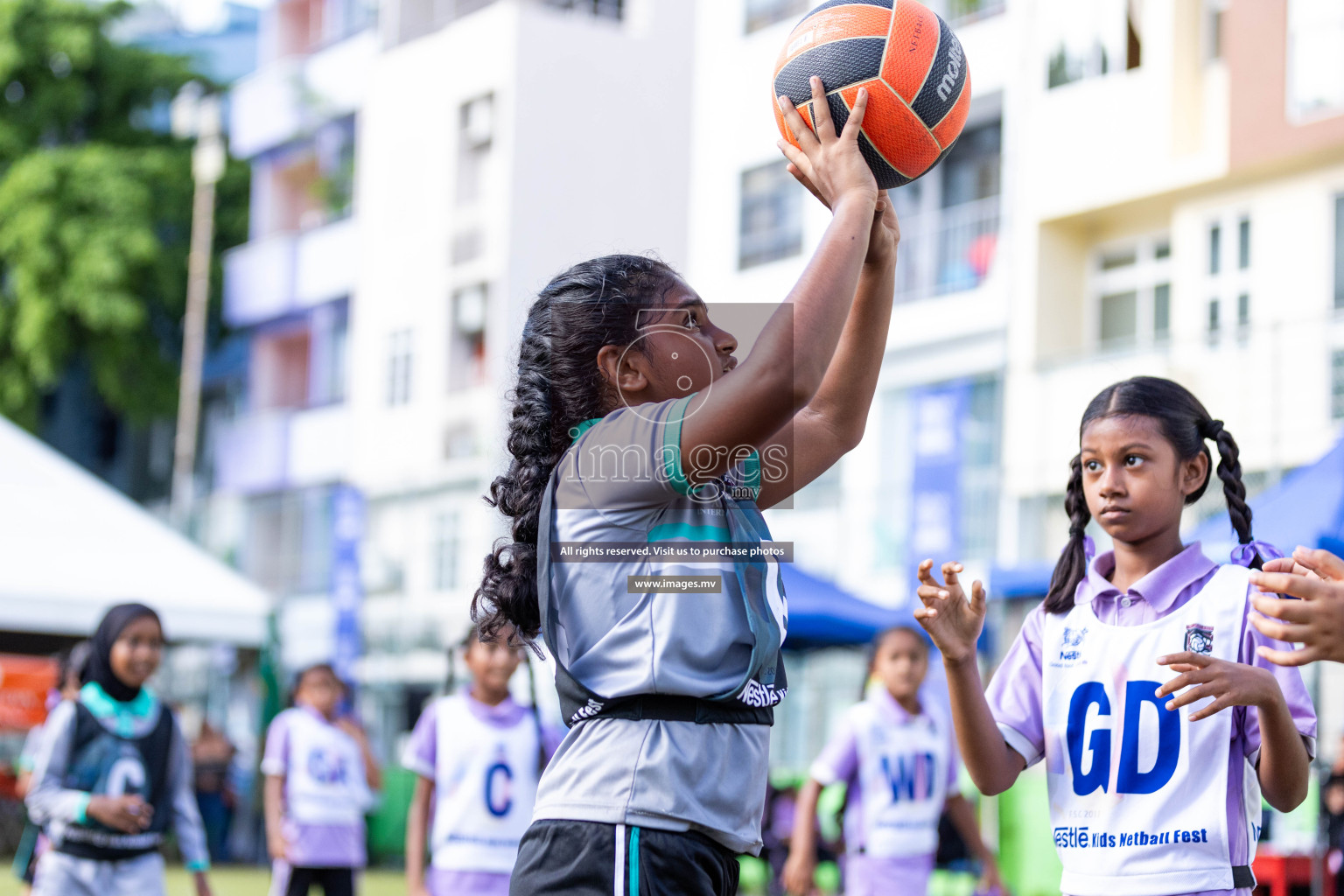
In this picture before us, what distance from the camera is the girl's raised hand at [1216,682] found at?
9.26ft

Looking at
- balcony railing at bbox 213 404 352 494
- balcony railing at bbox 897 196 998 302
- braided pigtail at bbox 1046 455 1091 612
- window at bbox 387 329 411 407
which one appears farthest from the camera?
balcony railing at bbox 213 404 352 494

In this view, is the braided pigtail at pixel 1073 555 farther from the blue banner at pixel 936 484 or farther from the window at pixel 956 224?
the window at pixel 956 224

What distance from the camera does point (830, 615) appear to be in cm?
1187

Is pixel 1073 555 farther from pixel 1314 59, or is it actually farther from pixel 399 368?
pixel 399 368

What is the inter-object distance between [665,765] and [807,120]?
3.83 ft

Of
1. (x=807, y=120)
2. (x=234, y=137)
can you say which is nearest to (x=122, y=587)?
(x=807, y=120)

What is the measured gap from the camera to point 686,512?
2.72m

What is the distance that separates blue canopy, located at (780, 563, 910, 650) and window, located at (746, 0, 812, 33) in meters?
9.83

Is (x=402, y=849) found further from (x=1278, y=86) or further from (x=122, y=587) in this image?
(x=1278, y=86)

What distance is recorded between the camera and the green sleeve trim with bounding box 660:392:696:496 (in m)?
2.53

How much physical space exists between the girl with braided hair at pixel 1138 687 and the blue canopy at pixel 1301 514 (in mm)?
3310

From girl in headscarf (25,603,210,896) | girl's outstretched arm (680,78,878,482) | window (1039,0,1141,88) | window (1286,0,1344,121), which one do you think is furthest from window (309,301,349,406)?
girl's outstretched arm (680,78,878,482)

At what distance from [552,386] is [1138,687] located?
1.36 metres

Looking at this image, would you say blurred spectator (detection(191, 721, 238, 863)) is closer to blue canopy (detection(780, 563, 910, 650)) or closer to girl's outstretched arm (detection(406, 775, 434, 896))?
blue canopy (detection(780, 563, 910, 650))
